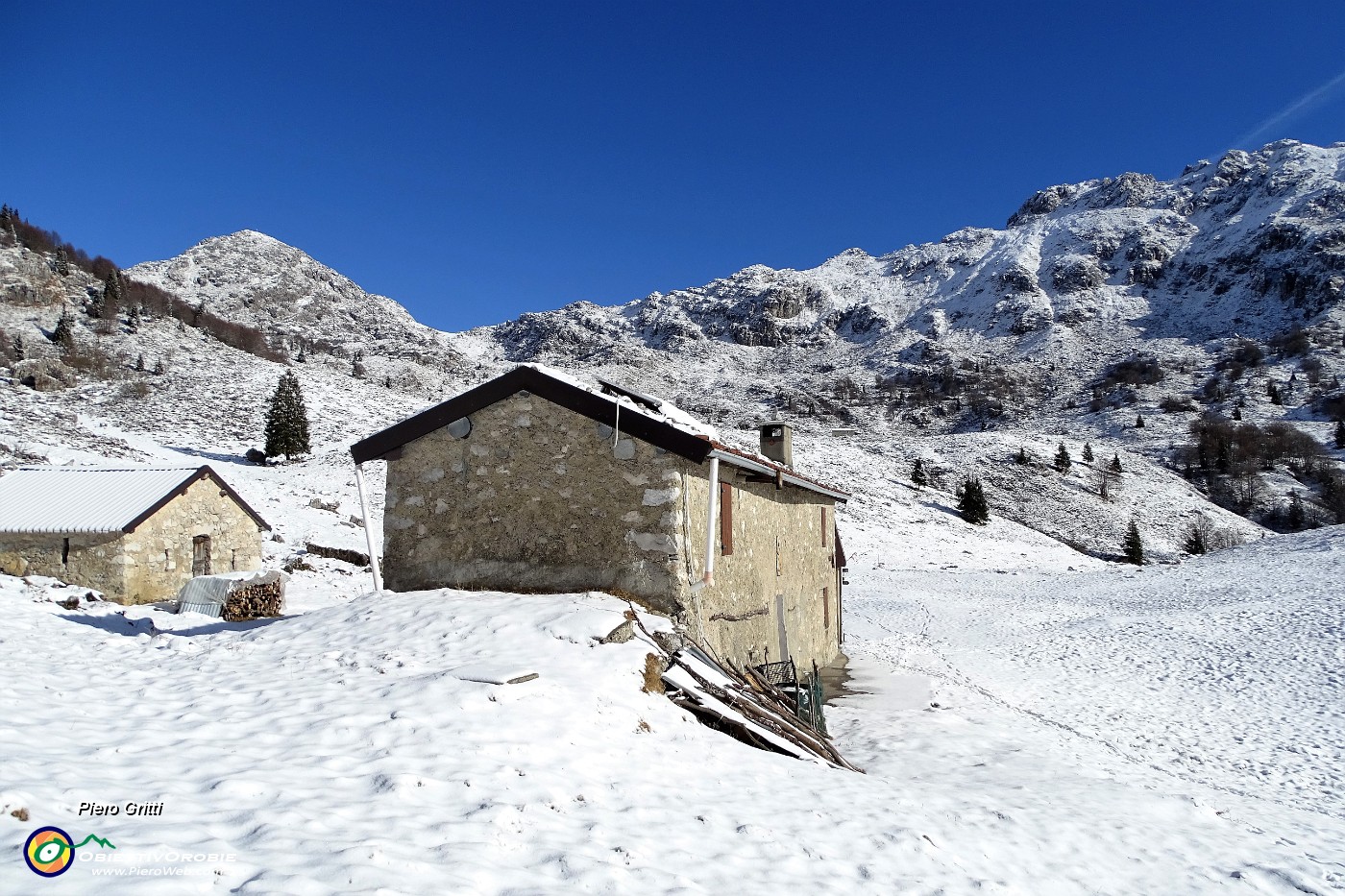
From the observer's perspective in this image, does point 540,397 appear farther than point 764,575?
No

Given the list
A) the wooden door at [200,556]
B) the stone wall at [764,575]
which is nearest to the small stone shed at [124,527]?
the wooden door at [200,556]

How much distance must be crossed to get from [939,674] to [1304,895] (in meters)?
11.9

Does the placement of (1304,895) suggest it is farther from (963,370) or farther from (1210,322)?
(1210,322)

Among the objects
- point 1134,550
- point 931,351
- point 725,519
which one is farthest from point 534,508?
point 931,351

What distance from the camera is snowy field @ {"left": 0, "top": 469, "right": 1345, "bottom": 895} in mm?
4035

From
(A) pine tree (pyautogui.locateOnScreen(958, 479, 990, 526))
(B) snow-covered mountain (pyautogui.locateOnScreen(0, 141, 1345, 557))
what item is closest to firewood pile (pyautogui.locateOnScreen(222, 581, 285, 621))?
(B) snow-covered mountain (pyautogui.locateOnScreen(0, 141, 1345, 557))

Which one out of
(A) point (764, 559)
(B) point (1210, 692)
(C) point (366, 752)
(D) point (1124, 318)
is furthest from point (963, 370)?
(C) point (366, 752)

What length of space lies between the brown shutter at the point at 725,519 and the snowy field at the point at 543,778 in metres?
2.37

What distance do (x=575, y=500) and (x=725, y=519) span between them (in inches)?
92.3

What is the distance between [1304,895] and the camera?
6.63 metres

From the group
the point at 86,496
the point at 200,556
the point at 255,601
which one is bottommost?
the point at 255,601

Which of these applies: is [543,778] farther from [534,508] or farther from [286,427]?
[286,427]

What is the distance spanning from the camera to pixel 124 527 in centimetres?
1783

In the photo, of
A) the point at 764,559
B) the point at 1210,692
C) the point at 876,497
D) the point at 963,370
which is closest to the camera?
the point at 764,559
